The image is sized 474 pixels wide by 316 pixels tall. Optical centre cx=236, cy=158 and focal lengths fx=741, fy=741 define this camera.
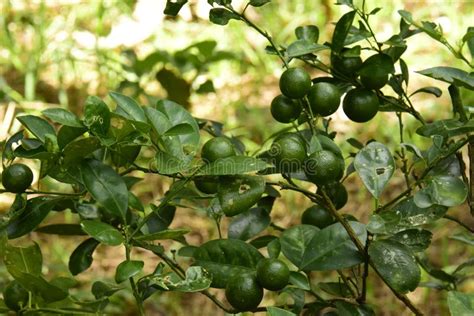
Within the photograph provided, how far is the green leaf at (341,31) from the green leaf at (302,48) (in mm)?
23

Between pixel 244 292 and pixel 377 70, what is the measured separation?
286mm

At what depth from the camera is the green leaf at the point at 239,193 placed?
716 millimetres

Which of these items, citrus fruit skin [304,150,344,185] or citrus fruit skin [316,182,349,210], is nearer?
citrus fruit skin [304,150,344,185]

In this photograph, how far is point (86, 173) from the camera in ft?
2.48

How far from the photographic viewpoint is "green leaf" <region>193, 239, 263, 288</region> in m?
0.80

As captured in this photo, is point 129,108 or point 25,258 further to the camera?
point 25,258

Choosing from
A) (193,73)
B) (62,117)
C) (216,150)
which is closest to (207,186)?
(216,150)

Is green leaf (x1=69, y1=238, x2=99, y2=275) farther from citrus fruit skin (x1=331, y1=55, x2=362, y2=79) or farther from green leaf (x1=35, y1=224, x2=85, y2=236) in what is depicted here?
citrus fruit skin (x1=331, y1=55, x2=362, y2=79)

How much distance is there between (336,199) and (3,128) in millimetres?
1547

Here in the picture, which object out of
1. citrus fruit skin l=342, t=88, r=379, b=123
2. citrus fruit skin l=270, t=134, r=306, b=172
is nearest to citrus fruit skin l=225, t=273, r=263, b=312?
citrus fruit skin l=270, t=134, r=306, b=172

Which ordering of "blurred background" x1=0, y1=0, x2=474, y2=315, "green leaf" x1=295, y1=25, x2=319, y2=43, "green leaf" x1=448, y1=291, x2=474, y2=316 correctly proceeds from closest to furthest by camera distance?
"green leaf" x1=448, y1=291, x2=474, y2=316 → "green leaf" x1=295, y1=25, x2=319, y2=43 → "blurred background" x1=0, y1=0, x2=474, y2=315

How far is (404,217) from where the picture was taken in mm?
755

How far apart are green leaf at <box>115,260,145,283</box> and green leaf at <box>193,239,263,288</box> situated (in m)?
0.11

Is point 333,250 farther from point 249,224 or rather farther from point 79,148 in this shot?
point 79,148
